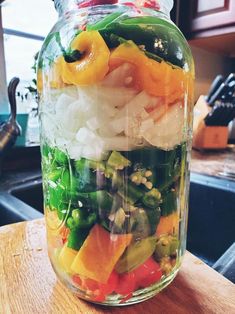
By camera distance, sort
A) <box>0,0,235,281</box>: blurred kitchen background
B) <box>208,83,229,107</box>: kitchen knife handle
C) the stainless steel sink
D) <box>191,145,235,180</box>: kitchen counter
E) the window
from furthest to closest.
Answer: <box>208,83,229,107</box>: kitchen knife handle < the window < <box>191,145,235,180</box>: kitchen counter < <box>0,0,235,281</box>: blurred kitchen background < the stainless steel sink

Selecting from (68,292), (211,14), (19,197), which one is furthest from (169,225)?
(211,14)

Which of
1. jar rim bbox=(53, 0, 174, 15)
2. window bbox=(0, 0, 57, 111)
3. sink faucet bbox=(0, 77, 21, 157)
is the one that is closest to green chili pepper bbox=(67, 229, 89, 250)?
jar rim bbox=(53, 0, 174, 15)

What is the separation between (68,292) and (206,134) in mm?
1128

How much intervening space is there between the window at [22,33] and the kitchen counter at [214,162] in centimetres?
76

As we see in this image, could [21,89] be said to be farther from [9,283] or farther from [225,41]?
[225,41]

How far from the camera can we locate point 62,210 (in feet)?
1.01

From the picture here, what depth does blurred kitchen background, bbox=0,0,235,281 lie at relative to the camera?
822 millimetres

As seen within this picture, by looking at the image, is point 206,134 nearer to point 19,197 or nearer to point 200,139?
point 200,139

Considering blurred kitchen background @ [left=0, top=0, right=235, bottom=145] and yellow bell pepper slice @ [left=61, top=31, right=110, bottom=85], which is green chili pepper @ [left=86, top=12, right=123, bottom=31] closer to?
yellow bell pepper slice @ [left=61, top=31, right=110, bottom=85]

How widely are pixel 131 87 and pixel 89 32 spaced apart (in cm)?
7

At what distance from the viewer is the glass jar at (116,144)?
26cm

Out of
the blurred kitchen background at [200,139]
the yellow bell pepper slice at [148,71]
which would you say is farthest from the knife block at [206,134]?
the yellow bell pepper slice at [148,71]

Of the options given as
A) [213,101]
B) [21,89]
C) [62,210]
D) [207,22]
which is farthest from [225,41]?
[62,210]

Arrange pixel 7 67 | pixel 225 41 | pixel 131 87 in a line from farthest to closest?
pixel 225 41
pixel 7 67
pixel 131 87
